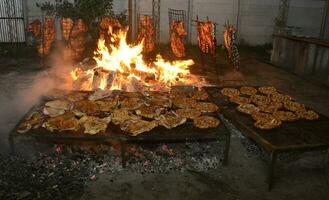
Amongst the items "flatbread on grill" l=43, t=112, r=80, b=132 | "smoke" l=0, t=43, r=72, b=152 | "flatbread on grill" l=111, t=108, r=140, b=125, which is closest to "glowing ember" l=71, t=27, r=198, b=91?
"smoke" l=0, t=43, r=72, b=152

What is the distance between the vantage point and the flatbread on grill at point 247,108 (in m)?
6.99

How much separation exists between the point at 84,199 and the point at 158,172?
1.50 meters

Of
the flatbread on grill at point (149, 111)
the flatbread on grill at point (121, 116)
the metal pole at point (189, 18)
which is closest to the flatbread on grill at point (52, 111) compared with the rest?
the flatbread on grill at point (121, 116)

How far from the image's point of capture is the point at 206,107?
7.25 meters

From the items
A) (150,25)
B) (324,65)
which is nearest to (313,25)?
(324,65)

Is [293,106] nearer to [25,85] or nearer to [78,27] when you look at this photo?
[25,85]

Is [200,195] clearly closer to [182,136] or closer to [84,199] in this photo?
[182,136]

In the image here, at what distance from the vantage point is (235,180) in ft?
20.1

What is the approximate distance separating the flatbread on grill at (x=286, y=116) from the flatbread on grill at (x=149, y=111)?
2.48m

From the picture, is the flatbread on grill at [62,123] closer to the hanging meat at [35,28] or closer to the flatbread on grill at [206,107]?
the flatbread on grill at [206,107]

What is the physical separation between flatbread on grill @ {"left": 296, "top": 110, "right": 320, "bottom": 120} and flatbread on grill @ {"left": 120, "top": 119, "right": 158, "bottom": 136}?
123 inches

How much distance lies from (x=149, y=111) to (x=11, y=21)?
12.9 metres

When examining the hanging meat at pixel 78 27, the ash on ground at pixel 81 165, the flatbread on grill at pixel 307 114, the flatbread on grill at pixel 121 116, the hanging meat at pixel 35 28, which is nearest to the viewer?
the ash on ground at pixel 81 165

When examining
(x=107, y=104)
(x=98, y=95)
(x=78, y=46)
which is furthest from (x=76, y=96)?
(x=78, y=46)
